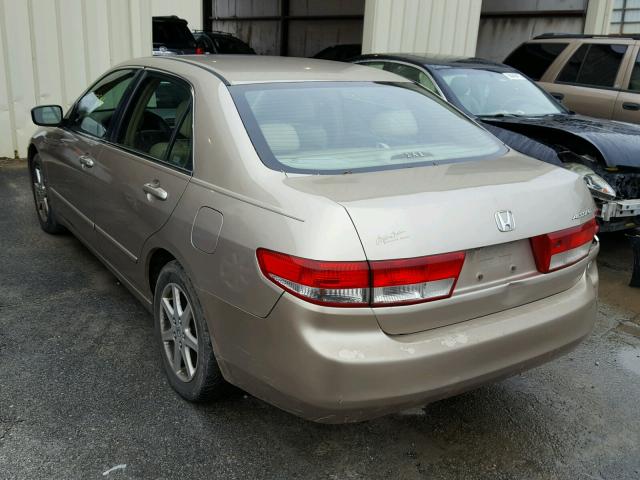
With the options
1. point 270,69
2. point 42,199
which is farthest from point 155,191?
point 42,199

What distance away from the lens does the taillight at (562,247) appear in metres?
2.48

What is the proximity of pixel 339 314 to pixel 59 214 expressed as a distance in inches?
129

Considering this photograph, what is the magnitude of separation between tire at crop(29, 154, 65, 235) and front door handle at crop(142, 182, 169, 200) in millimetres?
2247

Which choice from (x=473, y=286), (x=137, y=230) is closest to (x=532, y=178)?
(x=473, y=286)

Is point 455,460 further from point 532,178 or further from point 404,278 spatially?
point 532,178

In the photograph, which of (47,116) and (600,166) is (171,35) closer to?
(47,116)

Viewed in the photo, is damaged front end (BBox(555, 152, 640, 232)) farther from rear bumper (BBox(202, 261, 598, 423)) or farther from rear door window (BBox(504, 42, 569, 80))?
rear door window (BBox(504, 42, 569, 80))

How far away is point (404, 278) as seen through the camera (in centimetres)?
214

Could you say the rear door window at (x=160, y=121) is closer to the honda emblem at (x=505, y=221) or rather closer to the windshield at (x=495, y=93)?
the honda emblem at (x=505, y=221)

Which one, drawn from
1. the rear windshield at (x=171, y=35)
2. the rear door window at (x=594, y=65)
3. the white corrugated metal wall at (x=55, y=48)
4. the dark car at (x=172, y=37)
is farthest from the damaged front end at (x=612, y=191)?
the rear windshield at (x=171, y=35)

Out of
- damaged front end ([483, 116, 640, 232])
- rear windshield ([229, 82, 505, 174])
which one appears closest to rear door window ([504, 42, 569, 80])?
damaged front end ([483, 116, 640, 232])

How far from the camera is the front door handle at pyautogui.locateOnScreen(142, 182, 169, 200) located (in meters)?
2.86

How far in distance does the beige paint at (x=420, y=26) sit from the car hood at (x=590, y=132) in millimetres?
4645

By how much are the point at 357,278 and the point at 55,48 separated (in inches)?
278
